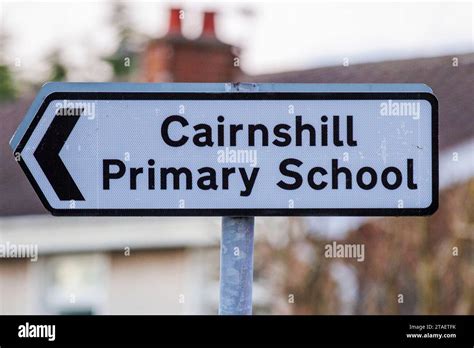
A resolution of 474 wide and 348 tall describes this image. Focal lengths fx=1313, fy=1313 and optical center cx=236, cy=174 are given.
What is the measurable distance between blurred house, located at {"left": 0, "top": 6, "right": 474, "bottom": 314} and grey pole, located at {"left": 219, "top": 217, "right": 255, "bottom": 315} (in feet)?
33.7

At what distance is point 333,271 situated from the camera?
1238 centimetres

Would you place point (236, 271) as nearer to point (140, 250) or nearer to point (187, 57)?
point (140, 250)

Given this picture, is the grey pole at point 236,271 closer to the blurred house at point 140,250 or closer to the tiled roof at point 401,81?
the blurred house at point 140,250

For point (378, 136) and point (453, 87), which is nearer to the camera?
point (378, 136)

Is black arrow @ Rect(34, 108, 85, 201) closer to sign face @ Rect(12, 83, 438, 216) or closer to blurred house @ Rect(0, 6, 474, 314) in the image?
sign face @ Rect(12, 83, 438, 216)

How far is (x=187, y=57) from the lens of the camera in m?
15.0

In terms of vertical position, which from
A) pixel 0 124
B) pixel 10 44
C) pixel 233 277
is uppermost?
pixel 10 44

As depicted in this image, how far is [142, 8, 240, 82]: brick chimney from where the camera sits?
14.9m

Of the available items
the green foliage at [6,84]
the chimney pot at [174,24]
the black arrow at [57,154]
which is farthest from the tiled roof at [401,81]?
the green foliage at [6,84]

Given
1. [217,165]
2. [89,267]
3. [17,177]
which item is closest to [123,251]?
[89,267]

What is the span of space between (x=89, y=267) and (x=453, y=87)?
4970 millimetres

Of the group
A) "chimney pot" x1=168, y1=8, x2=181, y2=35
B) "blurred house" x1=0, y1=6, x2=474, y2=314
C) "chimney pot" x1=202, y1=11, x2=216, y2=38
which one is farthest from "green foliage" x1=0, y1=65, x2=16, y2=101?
"chimney pot" x1=202, y1=11, x2=216, y2=38

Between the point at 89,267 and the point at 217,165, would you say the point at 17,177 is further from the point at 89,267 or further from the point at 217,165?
the point at 217,165

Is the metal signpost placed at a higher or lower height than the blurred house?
lower
